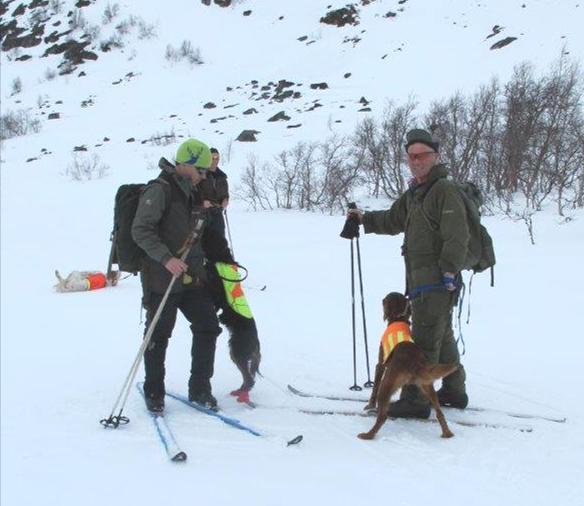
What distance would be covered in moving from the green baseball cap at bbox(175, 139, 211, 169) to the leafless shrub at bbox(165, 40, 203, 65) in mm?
42765

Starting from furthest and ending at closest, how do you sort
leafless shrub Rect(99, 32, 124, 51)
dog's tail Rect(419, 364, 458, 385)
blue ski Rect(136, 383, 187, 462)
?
leafless shrub Rect(99, 32, 124, 51)
dog's tail Rect(419, 364, 458, 385)
blue ski Rect(136, 383, 187, 462)

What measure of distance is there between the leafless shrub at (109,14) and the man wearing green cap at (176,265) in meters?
52.3

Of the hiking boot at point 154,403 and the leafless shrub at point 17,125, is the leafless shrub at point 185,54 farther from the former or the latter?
the hiking boot at point 154,403

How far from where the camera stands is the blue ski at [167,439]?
3459mm

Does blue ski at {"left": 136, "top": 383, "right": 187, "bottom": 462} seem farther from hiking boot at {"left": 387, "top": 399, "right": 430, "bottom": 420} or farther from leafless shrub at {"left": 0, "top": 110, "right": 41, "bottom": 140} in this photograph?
leafless shrub at {"left": 0, "top": 110, "right": 41, "bottom": 140}

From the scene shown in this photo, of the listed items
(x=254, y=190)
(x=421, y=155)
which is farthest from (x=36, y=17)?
(x=421, y=155)

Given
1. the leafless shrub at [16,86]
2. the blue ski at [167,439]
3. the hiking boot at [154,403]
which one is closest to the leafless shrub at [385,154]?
the hiking boot at [154,403]

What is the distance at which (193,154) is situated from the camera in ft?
13.8

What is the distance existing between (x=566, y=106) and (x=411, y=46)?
1836 centimetres

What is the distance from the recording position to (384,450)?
3570 mm

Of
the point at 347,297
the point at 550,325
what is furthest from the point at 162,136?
the point at 550,325

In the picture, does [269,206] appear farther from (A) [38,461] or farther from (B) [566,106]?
(A) [38,461]

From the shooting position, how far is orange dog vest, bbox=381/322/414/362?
3.79 meters

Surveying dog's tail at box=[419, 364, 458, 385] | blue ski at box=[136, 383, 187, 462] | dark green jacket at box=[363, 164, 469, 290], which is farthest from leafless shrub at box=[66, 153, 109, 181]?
dog's tail at box=[419, 364, 458, 385]
